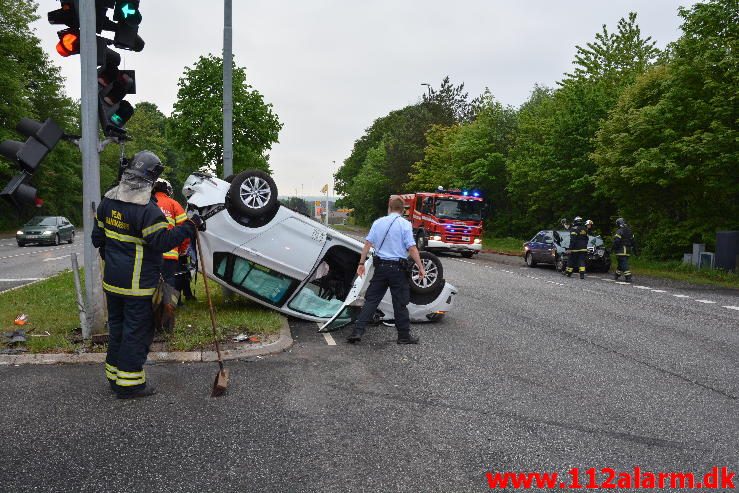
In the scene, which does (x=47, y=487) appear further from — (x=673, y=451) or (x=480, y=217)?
(x=480, y=217)

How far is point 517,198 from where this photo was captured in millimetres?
36250

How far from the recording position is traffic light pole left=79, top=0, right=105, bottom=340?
6.62m

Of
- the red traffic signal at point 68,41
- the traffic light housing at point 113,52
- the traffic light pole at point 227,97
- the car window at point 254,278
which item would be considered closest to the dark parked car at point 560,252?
the traffic light pole at point 227,97

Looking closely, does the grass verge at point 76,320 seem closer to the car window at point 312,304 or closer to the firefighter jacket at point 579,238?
the car window at point 312,304

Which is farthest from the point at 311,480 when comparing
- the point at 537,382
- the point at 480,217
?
the point at 480,217

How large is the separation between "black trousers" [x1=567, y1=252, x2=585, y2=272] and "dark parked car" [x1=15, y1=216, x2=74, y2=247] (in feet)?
74.2

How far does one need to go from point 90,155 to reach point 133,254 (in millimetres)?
2227

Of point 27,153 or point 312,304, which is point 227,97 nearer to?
point 312,304

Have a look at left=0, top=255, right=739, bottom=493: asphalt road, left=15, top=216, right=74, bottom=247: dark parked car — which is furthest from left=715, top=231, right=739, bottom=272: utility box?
left=15, top=216, right=74, bottom=247: dark parked car

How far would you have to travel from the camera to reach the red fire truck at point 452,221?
2575 cm

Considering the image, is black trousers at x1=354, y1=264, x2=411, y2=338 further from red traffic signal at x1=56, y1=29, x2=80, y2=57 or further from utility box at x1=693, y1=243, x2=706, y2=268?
utility box at x1=693, y1=243, x2=706, y2=268

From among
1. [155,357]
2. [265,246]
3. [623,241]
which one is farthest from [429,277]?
[623,241]

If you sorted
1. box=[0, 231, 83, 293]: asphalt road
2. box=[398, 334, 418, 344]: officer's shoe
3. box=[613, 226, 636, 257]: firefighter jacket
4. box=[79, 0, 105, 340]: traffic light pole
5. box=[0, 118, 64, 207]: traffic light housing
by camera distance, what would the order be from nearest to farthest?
1. box=[0, 118, 64, 207]: traffic light housing
2. box=[79, 0, 105, 340]: traffic light pole
3. box=[398, 334, 418, 344]: officer's shoe
4. box=[0, 231, 83, 293]: asphalt road
5. box=[613, 226, 636, 257]: firefighter jacket

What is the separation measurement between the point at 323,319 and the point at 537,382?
3477 millimetres
